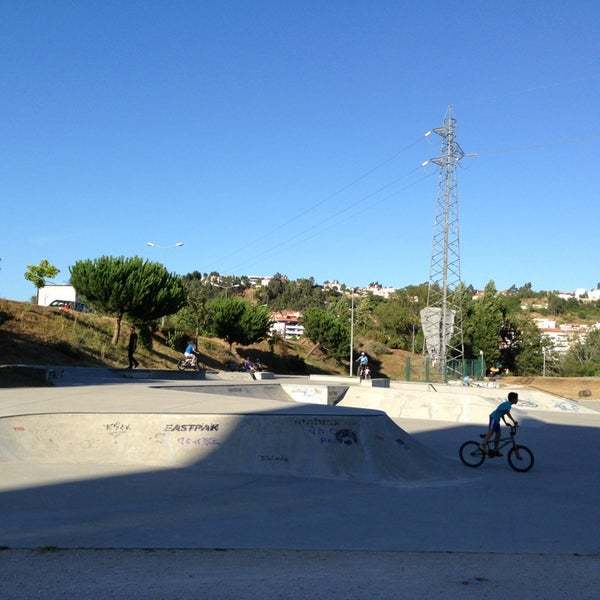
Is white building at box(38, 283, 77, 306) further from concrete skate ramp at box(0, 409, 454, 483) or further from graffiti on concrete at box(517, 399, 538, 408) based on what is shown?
concrete skate ramp at box(0, 409, 454, 483)

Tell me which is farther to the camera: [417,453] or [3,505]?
[417,453]

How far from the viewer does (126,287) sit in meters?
38.8

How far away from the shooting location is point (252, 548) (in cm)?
582

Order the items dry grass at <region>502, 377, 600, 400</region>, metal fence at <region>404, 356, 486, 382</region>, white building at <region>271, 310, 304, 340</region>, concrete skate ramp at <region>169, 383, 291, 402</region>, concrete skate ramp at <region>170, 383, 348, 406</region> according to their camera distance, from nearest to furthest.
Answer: concrete skate ramp at <region>169, 383, 291, 402</region> < concrete skate ramp at <region>170, 383, 348, 406</region> < dry grass at <region>502, 377, 600, 400</region> < metal fence at <region>404, 356, 486, 382</region> < white building at <region>271, 310, 304, 340</region>

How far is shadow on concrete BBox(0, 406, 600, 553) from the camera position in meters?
6.14

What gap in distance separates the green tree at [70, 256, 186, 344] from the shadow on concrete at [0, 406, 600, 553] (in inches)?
1194

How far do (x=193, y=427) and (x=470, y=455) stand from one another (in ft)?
15.8

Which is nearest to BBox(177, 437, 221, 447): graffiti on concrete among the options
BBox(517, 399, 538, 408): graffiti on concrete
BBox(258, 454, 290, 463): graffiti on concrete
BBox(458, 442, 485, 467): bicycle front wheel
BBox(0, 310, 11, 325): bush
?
BBox(258, 454, 290, 463): graffiti on concrete

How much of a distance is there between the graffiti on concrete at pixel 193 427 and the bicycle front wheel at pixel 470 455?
4.34 metres

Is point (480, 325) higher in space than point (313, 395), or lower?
higher

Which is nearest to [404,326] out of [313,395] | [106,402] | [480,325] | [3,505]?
[480,325]

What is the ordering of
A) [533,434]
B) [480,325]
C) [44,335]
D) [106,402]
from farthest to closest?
1. [480,325]
2. [44,335]
3. [533,434]
4. [106,402]

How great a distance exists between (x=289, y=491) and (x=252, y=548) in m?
2.74

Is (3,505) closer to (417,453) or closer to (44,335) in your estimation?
(417,453)
